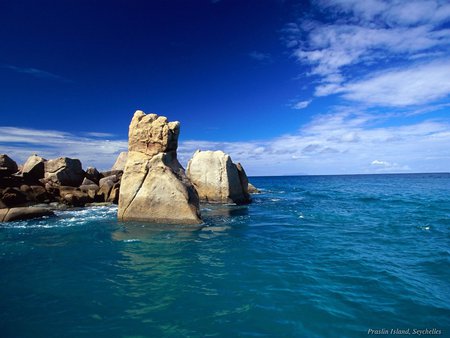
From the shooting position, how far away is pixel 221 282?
A: 29.6ft

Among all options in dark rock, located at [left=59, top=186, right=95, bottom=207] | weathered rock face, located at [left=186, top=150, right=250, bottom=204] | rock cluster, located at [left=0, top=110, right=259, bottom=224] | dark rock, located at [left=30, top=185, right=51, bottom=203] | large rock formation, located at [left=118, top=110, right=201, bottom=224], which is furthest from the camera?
weathered rock face, located at [left=186, top=150, right=250, bottom=204]

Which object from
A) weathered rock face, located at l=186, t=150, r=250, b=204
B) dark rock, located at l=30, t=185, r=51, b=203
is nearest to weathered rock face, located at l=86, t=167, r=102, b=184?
dark rock, located at l=30, t=185, r=51, b=203

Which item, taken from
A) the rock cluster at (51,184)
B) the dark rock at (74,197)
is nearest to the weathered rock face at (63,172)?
the rock cluster at (51,184)

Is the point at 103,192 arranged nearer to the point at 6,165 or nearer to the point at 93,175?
the point at 93,175

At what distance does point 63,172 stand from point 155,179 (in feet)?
59.4

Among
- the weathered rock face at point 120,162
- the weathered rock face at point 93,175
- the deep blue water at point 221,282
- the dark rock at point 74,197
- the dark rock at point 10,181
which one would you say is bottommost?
the deep blue water at point 221,282

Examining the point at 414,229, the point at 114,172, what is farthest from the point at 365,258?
the point at 114,172

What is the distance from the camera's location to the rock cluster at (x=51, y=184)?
2584cm

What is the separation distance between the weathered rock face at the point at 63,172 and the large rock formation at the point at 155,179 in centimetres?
1517

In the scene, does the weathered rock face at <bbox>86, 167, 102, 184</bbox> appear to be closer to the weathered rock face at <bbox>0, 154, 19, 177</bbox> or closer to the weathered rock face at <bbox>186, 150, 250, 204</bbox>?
the weathered rock face at <bbox>0, 154, 19, 177</bbox>

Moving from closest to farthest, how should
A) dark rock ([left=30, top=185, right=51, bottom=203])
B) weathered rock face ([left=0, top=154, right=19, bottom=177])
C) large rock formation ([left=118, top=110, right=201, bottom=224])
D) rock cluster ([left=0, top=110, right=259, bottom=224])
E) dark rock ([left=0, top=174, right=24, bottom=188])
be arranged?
large rock formation ([left=118, top=110, right=201, bottom=224])
rock cluster ([left=0, top=110, right=259, bottom=224])
dark rock ([left=30, top=185, right=51, bottom=203])
dark rock ([left=0, top=174, right=24, bottom=188])
weathered rock face ([left=0, top=154, right=19, bottom=177])

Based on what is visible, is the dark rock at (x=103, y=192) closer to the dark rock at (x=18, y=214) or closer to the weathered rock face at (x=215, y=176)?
the dark rock at (x=18, y=214)

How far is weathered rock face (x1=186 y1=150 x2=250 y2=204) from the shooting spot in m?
30.7

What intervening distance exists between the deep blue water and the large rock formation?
2.04 m
